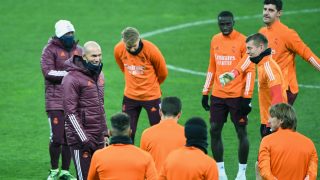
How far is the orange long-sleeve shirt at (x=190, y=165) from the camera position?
414 inches

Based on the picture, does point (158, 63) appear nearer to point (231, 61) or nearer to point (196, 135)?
point (231, 61)

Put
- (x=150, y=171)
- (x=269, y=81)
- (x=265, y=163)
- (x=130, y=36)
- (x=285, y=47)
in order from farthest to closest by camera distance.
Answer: (x=285, y=47)
(x=130, y=36)
(x=269, y=81)
(x=265, y=163)
(x=150, y=171)

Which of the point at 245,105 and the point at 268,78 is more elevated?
the point at 268,78

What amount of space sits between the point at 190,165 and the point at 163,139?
4.23 feet

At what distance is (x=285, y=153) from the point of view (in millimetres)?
11508

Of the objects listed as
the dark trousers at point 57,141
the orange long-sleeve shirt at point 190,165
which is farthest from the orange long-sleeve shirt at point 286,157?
the dark trousers at point 57,141

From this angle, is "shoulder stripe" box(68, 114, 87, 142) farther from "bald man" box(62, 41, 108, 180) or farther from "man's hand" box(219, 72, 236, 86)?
"man's hand" box(219, 72, 236, 86)

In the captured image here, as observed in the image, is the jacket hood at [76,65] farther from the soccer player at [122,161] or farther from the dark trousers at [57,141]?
the soccer player at [122,161]

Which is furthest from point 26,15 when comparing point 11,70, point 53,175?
point 53,175

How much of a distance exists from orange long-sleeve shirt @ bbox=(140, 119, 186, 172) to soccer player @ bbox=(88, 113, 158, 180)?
2.90 ft

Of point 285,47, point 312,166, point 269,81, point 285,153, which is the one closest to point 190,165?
point 285,153

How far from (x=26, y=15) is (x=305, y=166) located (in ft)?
53.6

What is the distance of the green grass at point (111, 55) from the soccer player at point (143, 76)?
1636 millimetres

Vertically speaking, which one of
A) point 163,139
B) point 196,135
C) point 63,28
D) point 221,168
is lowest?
point 221,168
